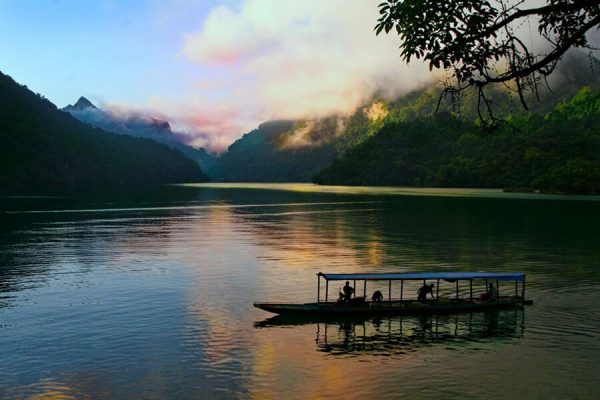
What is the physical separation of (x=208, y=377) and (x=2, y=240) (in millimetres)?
74177

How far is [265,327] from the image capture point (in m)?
40.6

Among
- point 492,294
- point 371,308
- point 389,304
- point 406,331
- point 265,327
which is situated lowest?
point 265,327

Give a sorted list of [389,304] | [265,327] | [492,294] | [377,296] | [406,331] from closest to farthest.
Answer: [406,331] < [265,327] < [389,304] < [377,296] < [492,294]

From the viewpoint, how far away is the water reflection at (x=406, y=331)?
36438 millimetres

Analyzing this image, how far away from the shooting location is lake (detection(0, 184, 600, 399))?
29.9 m

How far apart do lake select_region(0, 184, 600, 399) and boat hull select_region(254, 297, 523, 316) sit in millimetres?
825

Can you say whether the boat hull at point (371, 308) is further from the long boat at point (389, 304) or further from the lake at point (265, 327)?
the lake at point (265, 327)

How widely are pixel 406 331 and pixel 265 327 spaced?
31.8 ft

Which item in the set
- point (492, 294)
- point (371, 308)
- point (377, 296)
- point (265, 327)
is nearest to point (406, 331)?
point (371, 308)

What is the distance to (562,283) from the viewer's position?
57.7 m

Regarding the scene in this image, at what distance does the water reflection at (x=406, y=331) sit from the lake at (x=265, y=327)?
6.6 inches

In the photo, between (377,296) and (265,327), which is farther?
(377,296)

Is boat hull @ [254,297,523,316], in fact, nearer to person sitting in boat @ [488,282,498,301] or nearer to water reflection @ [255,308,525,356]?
water reflection @ [255,308,525,356]

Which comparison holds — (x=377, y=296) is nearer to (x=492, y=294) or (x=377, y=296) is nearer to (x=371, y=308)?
(x=371, y=308)
